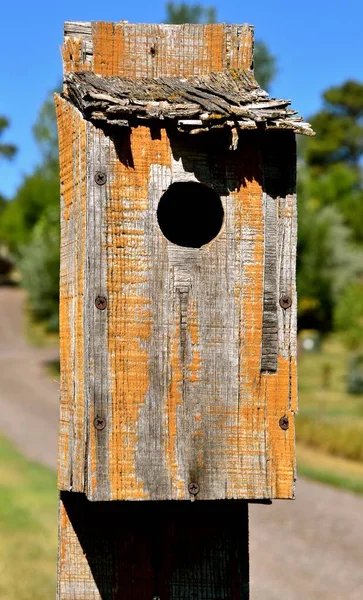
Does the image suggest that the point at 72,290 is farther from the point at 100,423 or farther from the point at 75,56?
the point at 75,56

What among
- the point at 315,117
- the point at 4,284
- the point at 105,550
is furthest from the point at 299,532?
A: the point at 315,117

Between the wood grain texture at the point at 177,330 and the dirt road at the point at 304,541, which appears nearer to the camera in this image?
the wood grain texture at the point at 177,330

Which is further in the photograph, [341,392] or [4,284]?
[4,284]

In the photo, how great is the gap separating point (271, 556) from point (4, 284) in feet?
132

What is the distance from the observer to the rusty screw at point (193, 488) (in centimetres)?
387

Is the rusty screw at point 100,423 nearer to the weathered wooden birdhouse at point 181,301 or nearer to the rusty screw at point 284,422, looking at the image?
the weathered wooden birdhouse at point 181,301

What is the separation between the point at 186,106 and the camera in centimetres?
385

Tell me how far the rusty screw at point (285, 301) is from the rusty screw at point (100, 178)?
839 millimetres

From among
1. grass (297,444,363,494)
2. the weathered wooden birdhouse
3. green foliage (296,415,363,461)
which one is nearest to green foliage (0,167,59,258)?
green foliage (296,415,363,461)

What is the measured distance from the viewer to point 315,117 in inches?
2901

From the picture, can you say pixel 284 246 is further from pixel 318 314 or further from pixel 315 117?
pixel 315 117

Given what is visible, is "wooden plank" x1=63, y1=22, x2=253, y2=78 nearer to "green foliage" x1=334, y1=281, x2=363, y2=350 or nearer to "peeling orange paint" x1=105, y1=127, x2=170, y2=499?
"peeling orange paint" x1=105, y1=127, x2=170, y2=499

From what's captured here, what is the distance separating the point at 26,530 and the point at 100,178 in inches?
332

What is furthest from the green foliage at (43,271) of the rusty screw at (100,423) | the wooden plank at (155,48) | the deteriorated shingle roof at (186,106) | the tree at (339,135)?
the tree at (339,135)
